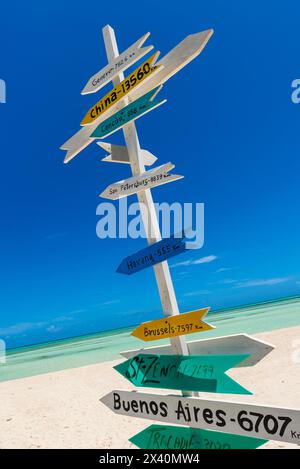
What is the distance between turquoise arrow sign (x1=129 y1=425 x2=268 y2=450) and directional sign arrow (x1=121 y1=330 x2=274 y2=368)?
0.65 metres

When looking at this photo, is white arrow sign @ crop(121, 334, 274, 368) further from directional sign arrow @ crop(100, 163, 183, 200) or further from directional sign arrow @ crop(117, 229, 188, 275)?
directional sign arrow @ crop(100, 163, 183, 200)

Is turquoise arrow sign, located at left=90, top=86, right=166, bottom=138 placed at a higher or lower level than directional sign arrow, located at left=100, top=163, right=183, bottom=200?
higher

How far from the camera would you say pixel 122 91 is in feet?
14.4

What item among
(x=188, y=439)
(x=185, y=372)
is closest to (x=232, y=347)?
(x=185, y=372)

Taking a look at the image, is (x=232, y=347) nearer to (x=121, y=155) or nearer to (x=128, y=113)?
(x=121, y=155)

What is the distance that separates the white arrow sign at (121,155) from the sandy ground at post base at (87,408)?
15.0 ft

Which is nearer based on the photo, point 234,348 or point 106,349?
point 234,348

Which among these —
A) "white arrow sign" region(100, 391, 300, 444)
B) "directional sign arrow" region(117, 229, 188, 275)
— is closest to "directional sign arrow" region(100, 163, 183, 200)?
"directional sign arrow" region(117, 229, 188, 275)

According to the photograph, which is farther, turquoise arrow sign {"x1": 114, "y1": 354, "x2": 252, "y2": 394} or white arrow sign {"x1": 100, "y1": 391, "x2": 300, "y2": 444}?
turquoise arrow sign {"x1": 114, "y1": 354, "x2": 252, "y2": 394}

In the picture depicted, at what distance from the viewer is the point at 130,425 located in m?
7.82

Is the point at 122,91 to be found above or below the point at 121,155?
above

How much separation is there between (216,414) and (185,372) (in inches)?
20.2

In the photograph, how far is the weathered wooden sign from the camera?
13.1 ft

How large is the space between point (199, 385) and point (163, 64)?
316 centimetres
